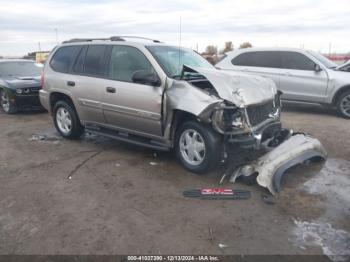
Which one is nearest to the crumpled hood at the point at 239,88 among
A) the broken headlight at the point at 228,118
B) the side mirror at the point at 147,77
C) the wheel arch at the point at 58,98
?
the broken headlight at the point at 228,118

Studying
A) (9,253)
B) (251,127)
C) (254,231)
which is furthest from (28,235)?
(251,127)

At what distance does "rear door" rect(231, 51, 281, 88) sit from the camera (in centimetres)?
1016

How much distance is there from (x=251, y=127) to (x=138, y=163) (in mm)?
1815

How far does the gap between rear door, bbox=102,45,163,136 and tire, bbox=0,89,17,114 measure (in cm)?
525

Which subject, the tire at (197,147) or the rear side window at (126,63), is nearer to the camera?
the tire at (197,147)

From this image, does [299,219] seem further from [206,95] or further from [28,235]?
[28,235]

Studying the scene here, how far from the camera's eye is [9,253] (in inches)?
136

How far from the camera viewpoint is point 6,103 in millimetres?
10750

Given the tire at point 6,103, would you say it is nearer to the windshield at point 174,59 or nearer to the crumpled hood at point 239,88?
the windshield at point 174,59

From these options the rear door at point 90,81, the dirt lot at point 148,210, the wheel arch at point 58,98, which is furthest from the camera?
the wheel arch at point 58,98

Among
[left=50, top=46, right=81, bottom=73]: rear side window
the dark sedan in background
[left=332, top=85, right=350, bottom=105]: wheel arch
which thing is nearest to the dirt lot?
[left=50, top=46, right=81, bottom=73]: rear side window

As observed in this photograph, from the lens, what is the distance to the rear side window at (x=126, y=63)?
5820 mm

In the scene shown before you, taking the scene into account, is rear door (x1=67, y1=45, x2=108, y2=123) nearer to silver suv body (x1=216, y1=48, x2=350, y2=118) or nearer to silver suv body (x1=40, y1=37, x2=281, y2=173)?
silver suv body (x1=40, y1=37, x2=281, y2=173)

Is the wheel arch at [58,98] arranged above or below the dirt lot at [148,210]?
above
